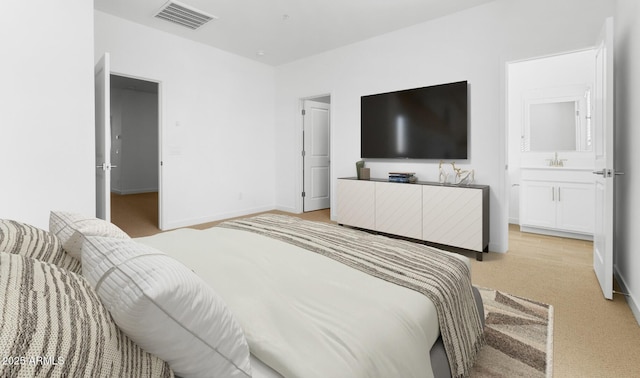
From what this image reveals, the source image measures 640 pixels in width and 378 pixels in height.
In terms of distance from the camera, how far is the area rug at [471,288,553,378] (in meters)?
1.62

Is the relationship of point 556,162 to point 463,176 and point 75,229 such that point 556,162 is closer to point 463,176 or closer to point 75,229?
point 463,176

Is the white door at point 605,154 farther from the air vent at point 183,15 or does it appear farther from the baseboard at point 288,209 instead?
the baseboard at point 288,209

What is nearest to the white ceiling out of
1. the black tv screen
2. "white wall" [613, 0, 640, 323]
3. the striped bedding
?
the black tv screen

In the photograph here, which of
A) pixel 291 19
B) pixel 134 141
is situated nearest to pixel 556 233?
pixel 291 19

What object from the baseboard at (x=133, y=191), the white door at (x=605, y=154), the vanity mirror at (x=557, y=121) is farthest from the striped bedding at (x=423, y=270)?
the baseboard at (x=133, y=191)

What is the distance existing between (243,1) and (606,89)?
11.6 feet

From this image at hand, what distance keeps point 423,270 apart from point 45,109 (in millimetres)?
3152

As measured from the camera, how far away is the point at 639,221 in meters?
2.12

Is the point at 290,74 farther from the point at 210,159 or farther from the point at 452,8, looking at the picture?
the point at 452,8

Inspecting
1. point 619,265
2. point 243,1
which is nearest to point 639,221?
point 619,265

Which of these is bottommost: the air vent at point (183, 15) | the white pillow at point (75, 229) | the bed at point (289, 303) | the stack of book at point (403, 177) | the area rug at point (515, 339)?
the area rug at point (515, 339)

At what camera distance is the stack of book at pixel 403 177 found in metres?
4.12

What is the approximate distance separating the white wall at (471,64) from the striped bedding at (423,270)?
245cm

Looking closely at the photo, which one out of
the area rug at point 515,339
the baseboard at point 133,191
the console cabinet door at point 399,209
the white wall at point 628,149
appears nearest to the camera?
the area rug at point 515,339
